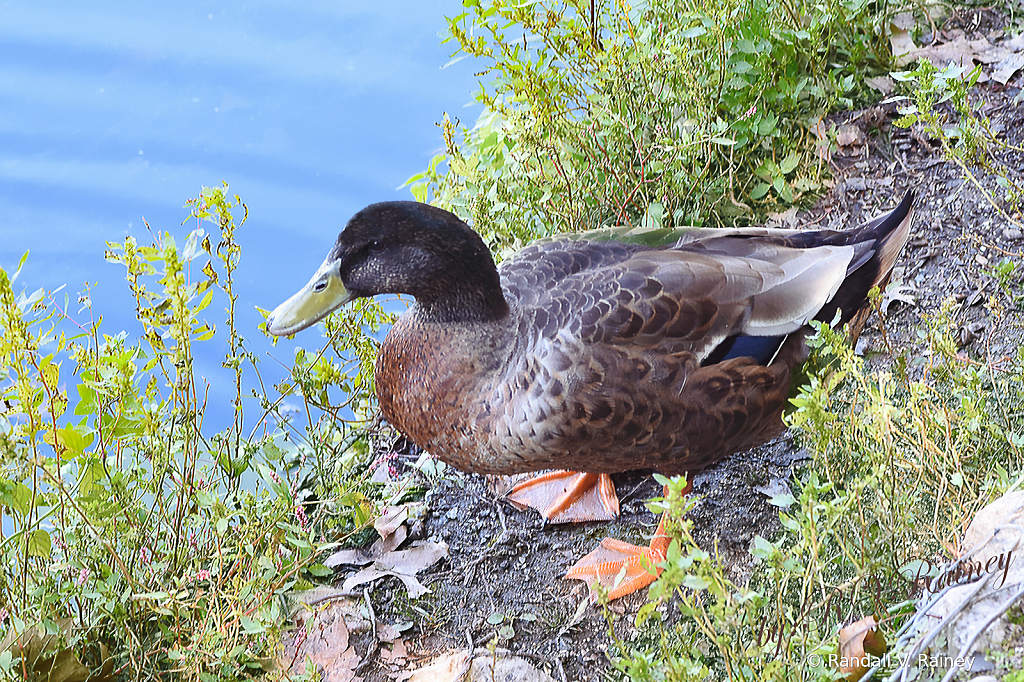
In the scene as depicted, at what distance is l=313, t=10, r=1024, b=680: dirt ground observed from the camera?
2047mm

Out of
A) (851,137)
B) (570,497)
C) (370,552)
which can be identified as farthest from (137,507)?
(851,137)

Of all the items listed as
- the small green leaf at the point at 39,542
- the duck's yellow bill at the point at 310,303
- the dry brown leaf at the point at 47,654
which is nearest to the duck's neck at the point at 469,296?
the duck's yellow bill at the point at 310,303

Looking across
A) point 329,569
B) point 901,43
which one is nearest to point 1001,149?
point 901,43

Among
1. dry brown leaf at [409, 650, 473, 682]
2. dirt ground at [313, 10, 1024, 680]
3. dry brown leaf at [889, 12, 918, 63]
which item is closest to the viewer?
dry brown leaf at [409, 650, 473, 682]

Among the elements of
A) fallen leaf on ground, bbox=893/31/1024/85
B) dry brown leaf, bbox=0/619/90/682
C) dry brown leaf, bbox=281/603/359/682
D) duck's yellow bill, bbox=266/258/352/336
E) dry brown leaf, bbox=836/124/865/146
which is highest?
fallen leaf on ground, bbox=893/31/1024/85

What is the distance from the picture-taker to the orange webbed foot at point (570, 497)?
2.33 metres

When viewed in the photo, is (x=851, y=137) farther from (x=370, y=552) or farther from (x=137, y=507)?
(x=137, y=507)

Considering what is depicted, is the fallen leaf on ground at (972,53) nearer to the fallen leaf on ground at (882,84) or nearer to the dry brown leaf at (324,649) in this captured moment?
the fallen leaf on ground at (882,84)

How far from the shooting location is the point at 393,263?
1.90 m

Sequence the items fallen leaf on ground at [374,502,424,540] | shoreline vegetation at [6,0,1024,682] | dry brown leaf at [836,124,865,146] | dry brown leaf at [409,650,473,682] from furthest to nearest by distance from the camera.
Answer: dry brown leaf at [836,124,865,146] < fallen leaf on ground at [374,502,424,540] < dry brown leaf at [409,650,473,682] < shoreline vegetation at [6,0,1024,682]

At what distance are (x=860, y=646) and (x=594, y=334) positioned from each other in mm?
784

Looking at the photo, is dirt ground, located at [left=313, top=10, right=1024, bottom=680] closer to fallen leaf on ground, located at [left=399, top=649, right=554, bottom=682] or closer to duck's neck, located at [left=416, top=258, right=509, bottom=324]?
fallen leaf on ground, located at [left=399, top=649, right=554, bottom=682]

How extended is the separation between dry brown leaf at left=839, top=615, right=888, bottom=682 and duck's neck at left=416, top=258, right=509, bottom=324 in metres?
0.98

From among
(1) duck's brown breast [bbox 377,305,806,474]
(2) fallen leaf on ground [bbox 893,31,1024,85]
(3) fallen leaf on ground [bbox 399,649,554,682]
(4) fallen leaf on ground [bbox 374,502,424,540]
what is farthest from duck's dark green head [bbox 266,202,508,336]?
(2) fallen leaf on ground [bbox 893,31,1024,85]
